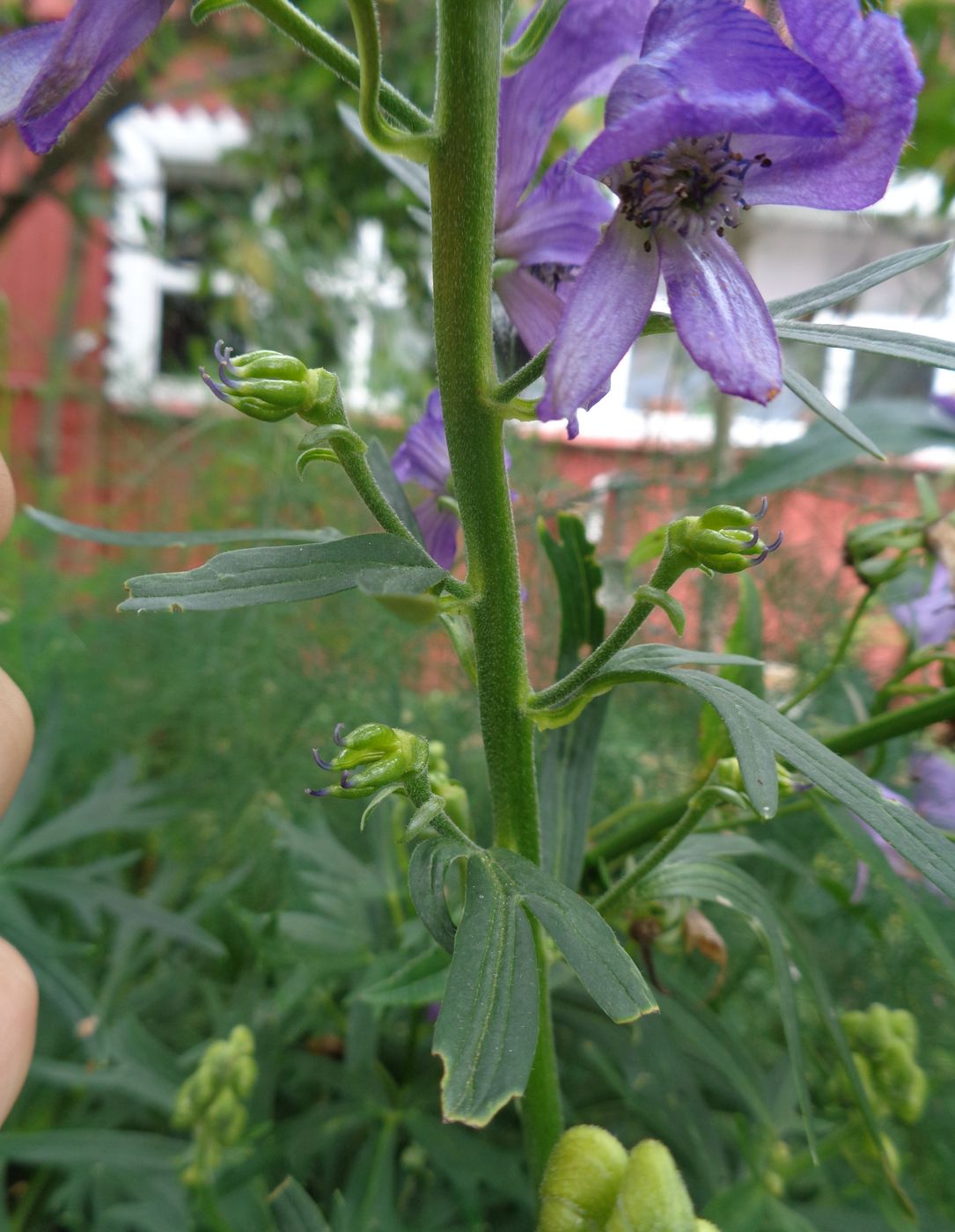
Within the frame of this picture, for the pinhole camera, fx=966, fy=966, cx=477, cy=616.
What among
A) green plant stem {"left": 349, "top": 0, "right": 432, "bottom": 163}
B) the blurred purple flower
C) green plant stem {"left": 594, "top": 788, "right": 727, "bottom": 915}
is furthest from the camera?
the blurred purple flower

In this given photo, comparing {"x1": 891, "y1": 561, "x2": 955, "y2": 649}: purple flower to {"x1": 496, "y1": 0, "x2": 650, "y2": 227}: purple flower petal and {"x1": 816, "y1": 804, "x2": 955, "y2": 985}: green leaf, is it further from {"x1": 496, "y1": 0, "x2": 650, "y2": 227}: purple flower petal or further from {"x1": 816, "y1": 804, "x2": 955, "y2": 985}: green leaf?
{"x1": 496, "y1": 0, "x2": 650, "y2": 227}: purple flower petal

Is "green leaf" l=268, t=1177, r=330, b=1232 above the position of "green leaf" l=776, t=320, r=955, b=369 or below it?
below

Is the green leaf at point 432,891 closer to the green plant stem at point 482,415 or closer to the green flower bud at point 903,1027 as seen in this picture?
the green plant stem at point 482,415

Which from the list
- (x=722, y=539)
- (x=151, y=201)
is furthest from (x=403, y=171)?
(x=151, y=201)

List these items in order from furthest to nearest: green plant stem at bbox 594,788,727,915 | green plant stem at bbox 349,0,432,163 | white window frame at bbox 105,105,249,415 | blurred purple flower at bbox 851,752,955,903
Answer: white window frame at bbox 105,105,249,415
blurred purple flower at bbox 851,752,955,903
green plant stem at bbox 594,788,727,915
green plant stem at bbox 349,0,432,163

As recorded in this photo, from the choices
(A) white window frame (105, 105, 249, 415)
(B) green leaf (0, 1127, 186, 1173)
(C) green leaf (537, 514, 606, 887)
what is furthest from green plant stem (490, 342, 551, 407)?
(A) white window frame (105, 105, 249, 415)

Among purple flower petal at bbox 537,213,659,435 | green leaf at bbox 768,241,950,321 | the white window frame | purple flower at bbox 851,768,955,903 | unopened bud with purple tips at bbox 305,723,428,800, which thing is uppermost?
the white window frame

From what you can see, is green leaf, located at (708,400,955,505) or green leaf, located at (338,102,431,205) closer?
green leaf, located at (338,102,431,205)
